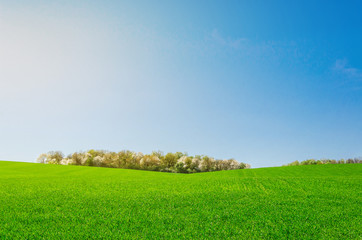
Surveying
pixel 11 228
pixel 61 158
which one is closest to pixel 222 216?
pixel 11 228

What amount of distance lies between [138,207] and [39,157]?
250ft

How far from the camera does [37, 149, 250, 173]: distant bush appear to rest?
6900cm

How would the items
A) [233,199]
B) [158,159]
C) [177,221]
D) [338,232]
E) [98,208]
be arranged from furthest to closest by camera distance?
1. [158,159]
2. [233,199]
3. [98,208]
4. [177,221]
5. [338,232]

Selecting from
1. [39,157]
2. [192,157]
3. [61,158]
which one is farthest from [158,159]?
[39,157]

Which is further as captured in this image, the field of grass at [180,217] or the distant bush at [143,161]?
the distant bush at [143,161]

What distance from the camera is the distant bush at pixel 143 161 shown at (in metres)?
69.0

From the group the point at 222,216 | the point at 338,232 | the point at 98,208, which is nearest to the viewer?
the point at 338,232

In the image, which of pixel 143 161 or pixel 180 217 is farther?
pixel 143 161

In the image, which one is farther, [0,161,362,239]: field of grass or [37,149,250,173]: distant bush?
[37,149,250,173]: distant bush

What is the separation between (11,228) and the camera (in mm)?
7094

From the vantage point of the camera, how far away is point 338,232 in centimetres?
694

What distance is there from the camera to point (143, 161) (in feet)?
224

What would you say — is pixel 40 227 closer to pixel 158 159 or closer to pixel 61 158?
pixel 158 159

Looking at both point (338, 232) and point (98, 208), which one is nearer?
point (338, 232)
